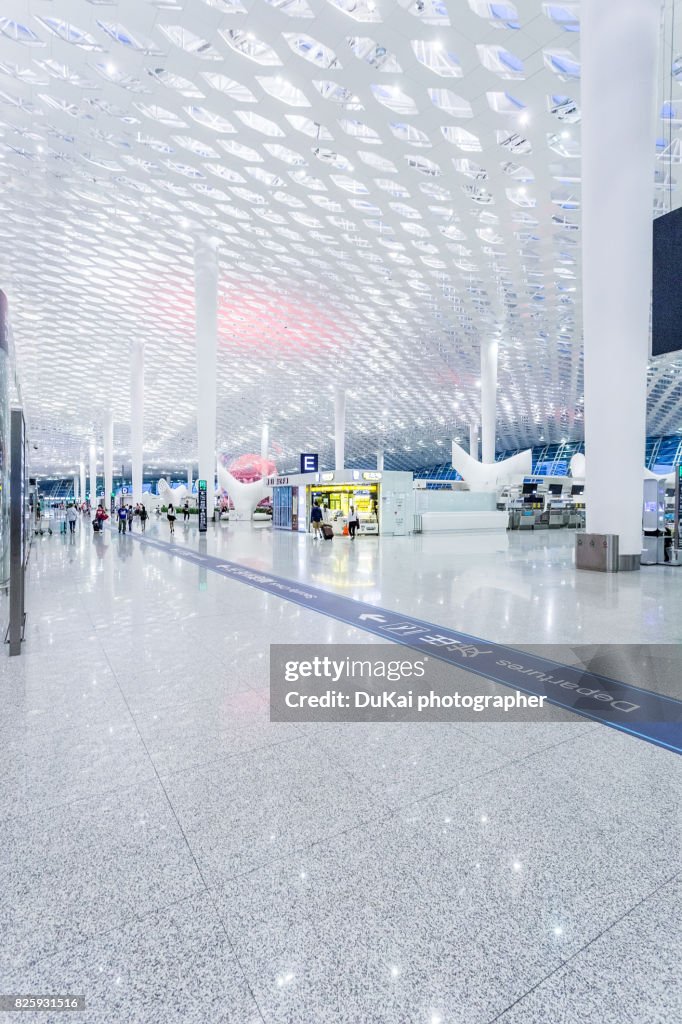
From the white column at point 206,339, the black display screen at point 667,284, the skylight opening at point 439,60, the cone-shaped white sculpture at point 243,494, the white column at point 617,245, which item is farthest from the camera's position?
the cone-shaped white sculpture at point 243,494

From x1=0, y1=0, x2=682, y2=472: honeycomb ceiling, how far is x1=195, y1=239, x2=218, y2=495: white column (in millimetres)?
1052

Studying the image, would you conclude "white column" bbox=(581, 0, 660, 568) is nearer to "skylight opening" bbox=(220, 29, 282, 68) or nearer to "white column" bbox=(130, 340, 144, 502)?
"skylight opening" bbox=(220, 29, 282, 68)

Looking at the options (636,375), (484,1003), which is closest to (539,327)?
(636,375)

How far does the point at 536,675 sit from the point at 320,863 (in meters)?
2.90

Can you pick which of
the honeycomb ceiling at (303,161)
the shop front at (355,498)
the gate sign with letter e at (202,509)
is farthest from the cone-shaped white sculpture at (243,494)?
the honeycomb ceiling at (303,161)

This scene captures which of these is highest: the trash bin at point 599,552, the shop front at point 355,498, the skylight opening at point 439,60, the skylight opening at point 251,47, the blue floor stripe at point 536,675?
the skylight opening at point 251,47

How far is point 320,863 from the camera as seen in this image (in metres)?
2.06

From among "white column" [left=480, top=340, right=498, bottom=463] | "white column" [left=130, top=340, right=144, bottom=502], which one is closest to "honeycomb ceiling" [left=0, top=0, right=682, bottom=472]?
"white column" [left=480, top=340, right=498, bottom=463]

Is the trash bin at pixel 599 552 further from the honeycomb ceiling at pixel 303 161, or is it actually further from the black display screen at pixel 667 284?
the honeycomb ceiling at pixel 303 161

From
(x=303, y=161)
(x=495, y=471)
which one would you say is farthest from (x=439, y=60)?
(x=495, y=471)

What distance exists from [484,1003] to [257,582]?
854 centimetres

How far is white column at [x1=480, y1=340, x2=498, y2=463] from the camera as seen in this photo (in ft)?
116

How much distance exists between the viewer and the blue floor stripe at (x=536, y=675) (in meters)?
3.46

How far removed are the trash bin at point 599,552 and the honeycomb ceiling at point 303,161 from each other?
7098 mm
